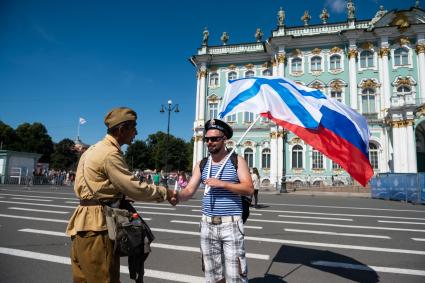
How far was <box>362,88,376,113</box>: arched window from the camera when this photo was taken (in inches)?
1265

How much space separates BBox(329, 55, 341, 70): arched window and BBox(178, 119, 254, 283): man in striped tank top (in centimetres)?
3407

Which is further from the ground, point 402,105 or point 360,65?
point 360,65

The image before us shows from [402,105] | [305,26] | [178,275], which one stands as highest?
[305,26]

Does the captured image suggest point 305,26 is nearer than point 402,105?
No

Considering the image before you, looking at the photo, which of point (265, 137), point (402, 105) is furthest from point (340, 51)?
point (265, 137)

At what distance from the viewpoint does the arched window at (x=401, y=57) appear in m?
31.4

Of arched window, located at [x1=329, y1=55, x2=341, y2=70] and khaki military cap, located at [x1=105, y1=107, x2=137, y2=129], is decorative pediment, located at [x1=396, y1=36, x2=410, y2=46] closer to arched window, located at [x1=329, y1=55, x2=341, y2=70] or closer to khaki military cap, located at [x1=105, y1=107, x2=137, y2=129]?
arched window, located at [x1=329, y1=55, x2=341, y2=70]

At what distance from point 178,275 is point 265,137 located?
31564 millimetres

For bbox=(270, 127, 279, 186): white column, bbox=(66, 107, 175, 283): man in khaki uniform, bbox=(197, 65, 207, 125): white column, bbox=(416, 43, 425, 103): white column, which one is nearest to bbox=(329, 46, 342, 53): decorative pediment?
bbox=(416, 43, 425, 103): white column

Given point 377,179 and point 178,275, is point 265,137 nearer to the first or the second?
point 377,179

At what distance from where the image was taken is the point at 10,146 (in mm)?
62031

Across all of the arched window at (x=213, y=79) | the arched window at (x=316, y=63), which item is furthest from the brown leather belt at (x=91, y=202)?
the arched window at (x=213, y=79)

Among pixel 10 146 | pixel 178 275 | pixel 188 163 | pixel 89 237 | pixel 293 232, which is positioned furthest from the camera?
pixel 188 163

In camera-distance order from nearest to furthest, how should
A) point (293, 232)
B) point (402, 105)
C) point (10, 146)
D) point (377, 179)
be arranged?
point (293, 232) < point (377, 179) < point (402, 105) < point (10, 146)
